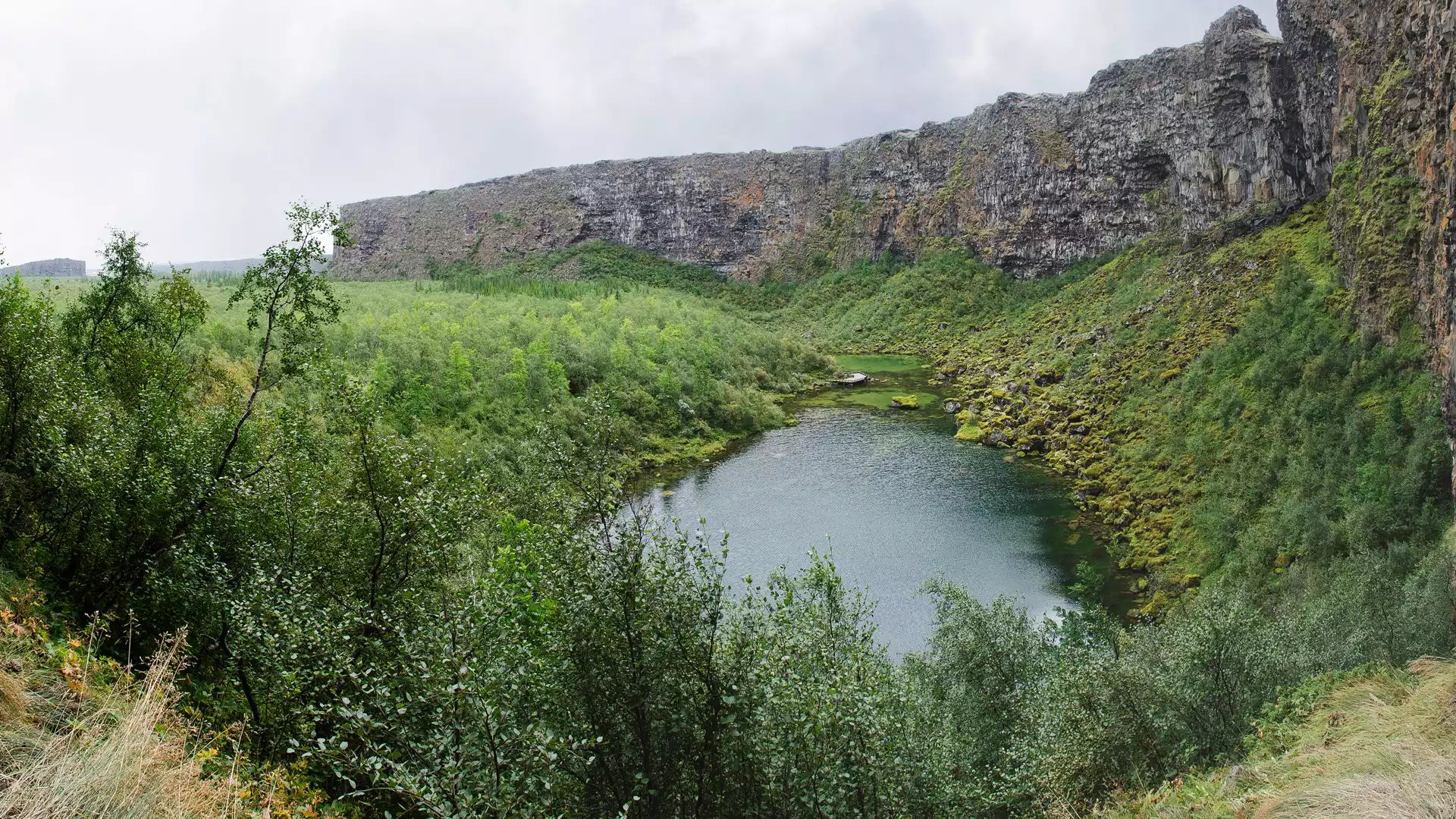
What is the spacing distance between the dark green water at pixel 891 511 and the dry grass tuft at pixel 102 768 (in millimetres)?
15117

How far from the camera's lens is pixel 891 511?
37406 millimetres

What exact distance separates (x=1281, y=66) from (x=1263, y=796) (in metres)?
62.4

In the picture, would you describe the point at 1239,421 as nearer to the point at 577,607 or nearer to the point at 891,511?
the point at 891,511

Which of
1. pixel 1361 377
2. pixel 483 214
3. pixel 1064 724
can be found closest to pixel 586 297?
pixel 483 214

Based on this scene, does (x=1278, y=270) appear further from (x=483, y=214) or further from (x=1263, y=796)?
(x=483, y=214)

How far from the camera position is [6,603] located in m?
10.4

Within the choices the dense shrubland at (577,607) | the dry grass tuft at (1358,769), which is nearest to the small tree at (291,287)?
the dense shrubland at (577,607)

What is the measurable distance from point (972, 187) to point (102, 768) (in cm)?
9654

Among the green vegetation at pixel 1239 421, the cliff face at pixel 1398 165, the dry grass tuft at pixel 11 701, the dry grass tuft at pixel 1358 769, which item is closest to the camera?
the dry grass tuft at pixel 11 701

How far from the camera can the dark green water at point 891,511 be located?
29328 mm

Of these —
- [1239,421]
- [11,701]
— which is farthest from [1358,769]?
[1239,421]

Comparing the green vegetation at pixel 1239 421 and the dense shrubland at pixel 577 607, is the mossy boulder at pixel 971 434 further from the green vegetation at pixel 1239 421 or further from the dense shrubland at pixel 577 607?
the dense shrubland at pixel 577 607

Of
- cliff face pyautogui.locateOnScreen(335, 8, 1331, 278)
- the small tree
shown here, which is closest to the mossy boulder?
cliff face pyautogui.locateOnScreen(335, 8, 1331, 278)

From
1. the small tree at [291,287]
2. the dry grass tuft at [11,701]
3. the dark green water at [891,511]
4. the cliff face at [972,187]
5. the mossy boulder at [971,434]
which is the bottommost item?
the dark green water at [891,511]
